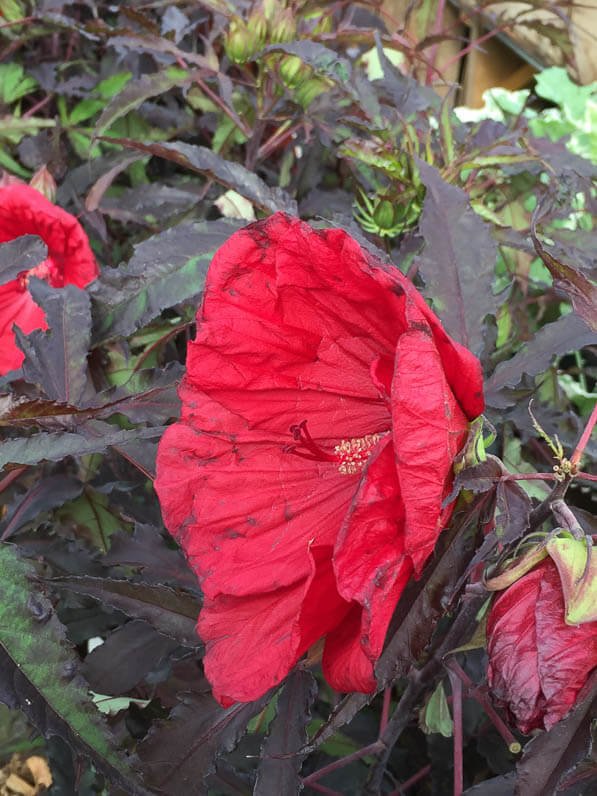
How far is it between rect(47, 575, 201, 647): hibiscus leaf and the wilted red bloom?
0.71 ft

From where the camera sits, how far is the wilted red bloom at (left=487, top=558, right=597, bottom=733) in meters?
0.36

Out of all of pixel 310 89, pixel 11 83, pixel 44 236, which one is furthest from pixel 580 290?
pixel 11 83

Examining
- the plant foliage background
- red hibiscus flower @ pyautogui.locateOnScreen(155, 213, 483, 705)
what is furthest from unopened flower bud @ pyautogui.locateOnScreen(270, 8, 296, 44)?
red hibiscus flower @ pyautogui.locateOnScreen(155, 213, 483, 705)

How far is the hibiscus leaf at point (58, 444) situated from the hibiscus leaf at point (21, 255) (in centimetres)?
15

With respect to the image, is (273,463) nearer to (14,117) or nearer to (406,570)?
(406,570)

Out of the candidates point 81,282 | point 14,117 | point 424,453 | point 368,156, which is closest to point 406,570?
point 424,453

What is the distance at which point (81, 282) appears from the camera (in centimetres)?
75

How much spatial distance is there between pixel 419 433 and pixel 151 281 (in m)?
0.30

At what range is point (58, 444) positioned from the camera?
18.3 inches

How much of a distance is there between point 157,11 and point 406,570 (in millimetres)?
880

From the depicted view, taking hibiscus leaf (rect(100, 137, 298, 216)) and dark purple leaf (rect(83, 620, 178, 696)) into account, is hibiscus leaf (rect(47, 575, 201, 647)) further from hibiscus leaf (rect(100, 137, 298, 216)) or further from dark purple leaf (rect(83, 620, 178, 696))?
hibiscus leaf (rect(100, 137, 298, 216))

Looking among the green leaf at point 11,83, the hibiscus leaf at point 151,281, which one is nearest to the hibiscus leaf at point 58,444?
the hibiscus leaf at point 151,281

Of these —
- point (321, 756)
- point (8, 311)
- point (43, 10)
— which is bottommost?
point (321, 756)

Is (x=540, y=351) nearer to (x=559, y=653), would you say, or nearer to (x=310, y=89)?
(x=559, y=653)
